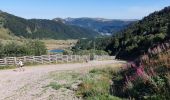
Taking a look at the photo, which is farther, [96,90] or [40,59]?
[40,59]

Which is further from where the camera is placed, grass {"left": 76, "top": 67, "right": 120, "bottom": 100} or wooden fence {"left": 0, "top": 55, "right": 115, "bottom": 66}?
wooden fence {"left": 0, "top": 55, "right": 115, "bottom": 66}

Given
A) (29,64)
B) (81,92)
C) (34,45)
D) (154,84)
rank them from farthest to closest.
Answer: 1. (34,45)
2. (29,64)
3. (81,92)
4. (154,84)

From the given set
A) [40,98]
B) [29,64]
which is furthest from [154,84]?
[29,64]

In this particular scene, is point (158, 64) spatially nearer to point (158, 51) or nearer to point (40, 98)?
point (158, 51)

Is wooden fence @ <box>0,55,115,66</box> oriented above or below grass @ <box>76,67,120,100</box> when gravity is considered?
below

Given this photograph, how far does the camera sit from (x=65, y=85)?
21234 millimetres

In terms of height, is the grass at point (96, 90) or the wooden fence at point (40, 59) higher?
the grass at point (96, 90)

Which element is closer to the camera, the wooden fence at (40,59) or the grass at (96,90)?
the grass at (96,90)

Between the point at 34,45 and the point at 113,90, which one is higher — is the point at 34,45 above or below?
below

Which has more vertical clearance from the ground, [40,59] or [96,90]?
[96,90]

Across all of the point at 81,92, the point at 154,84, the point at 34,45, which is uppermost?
the point at 154,84

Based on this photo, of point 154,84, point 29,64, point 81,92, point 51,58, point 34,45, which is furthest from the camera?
point 34,45

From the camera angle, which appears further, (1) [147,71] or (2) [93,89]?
(2) [93,89]

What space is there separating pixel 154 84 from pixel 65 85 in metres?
9.01
